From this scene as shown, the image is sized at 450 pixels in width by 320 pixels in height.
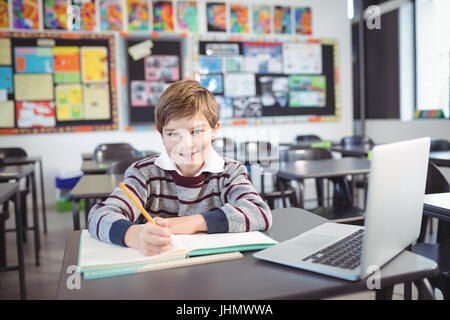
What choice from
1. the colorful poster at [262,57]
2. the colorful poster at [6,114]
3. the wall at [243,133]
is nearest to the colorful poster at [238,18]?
the colorful poster at [262,57]

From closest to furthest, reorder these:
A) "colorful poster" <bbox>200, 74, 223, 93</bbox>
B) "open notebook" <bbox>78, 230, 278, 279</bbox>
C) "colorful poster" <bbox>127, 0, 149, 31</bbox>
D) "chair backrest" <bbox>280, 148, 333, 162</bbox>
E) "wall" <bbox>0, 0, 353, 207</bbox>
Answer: "open notebook" <bbox>78, 230, 278, 279</bbox>, "chair backrest" <bbox>280, 148, 333, 162</bbox>, "wall" <bbox>0, 0, 353, 207</bbox>, "colorful poster" <bbox>127, 0, 149, 31</bbox>, "colorful poster" <bbox>200, 74, 223, 93</bbox>

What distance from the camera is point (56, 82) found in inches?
194

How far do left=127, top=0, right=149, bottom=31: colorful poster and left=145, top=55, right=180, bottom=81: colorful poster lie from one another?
388 millimetres

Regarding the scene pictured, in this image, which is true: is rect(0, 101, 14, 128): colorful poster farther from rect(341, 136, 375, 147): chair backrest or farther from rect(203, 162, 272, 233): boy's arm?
rect(203, 162, 272, 233): boy's arm

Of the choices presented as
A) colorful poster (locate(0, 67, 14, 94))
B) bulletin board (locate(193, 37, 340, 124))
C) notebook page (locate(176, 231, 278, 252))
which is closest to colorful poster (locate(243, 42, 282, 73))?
bulletin board (locate(193, 37, 340, 124))

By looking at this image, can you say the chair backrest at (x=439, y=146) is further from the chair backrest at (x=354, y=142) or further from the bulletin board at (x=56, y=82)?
the bulletin board at (x=56, y=82)

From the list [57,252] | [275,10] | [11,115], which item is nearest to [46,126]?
[11,115]

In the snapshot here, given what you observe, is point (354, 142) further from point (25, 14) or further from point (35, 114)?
point (25, 14)

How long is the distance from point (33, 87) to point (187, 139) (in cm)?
435

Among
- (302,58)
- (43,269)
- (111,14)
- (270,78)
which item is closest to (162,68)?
(111,14)

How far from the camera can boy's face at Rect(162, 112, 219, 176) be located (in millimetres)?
1138

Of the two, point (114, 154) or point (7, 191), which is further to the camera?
point (114, 154)

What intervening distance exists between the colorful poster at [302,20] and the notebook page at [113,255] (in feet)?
17.6
